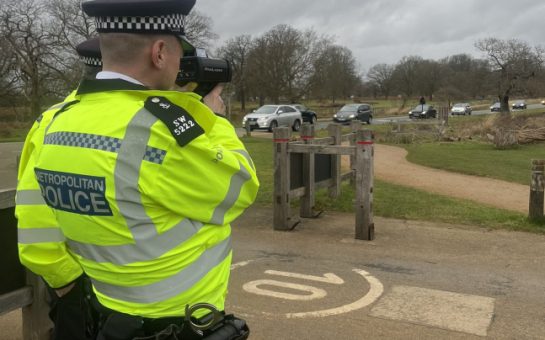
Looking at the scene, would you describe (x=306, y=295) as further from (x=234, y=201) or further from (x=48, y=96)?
(x=48, y=96)

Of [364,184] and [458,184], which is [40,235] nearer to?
[364,184]

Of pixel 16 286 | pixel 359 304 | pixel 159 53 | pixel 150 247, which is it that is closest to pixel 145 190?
pixel 150 247

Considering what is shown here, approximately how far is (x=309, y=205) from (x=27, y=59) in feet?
106

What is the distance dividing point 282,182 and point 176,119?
5.57m

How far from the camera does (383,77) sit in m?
88.1

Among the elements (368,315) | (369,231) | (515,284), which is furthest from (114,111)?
(369,231)

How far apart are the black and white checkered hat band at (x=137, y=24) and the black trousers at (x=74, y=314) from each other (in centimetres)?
92

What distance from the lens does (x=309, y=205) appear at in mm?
7762

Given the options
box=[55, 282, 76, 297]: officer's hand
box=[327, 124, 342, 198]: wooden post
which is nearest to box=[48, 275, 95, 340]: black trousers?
box=[55, 282, 76, 297]: officer's hand

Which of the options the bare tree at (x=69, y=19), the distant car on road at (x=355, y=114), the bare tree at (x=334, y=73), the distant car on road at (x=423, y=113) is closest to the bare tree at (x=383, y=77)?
the bare tree at (x=334, y=73)

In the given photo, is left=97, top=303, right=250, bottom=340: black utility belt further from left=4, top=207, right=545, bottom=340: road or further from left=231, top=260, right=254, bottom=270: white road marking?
left=231, top=260, right=254, bottom=270: white road marking

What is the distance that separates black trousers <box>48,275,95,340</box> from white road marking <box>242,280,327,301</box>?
2688mm

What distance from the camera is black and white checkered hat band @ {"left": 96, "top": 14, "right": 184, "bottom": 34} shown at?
165 cm

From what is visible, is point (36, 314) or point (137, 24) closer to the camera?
point (137, 24)
